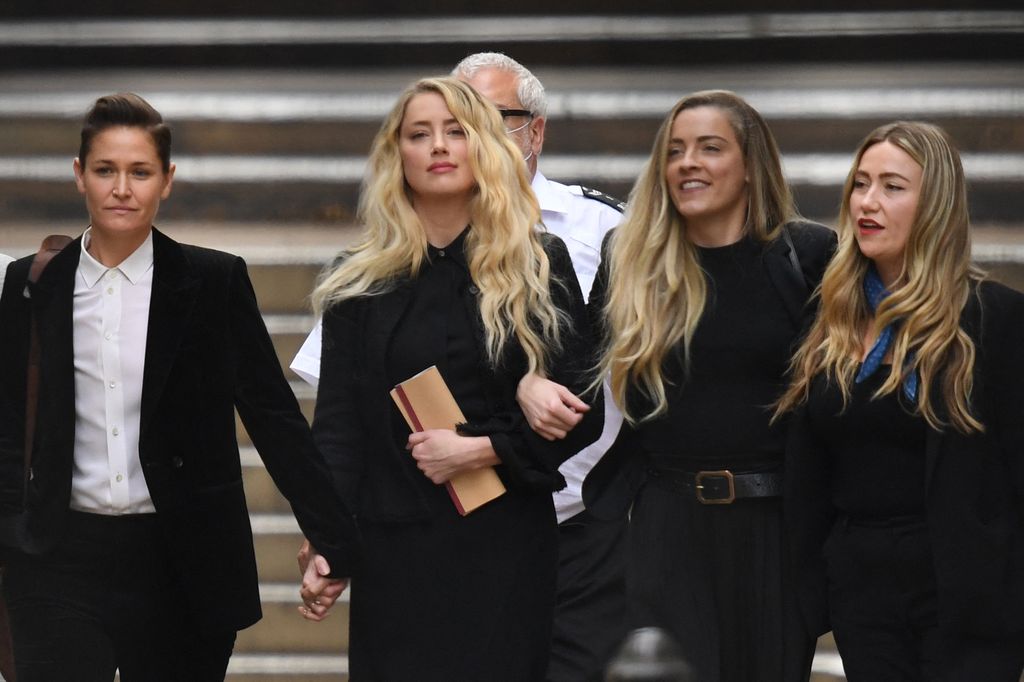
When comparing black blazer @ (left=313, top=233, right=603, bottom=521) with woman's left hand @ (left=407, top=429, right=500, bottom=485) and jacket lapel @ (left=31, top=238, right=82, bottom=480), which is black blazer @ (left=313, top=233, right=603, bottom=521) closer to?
woman's left hand @ (left=407, top=429, right=500, bottom=485)

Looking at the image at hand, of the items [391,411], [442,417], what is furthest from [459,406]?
[391,411]

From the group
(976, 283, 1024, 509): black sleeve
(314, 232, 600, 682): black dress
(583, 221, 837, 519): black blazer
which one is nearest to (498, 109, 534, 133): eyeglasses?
(583, 221, 837, 519): black blazer

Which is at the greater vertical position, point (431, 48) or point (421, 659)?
point (431, 48)

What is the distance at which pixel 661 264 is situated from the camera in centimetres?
438

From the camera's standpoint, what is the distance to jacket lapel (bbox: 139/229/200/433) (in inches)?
155

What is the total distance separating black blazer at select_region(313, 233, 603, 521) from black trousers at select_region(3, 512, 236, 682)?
1.54ft

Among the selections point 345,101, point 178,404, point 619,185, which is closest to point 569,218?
point 619,185

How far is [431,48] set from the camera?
593cm

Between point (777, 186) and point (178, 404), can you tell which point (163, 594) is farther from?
point (777, 186)

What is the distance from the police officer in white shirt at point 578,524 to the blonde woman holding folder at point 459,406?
32.9 inches

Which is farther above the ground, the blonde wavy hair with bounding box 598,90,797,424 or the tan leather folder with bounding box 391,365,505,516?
the blonde wavy hair with bounding box 598,90,797,424

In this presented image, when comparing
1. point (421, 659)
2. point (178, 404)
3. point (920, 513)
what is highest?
point (178, 404)

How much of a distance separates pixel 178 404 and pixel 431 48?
226 centimetres

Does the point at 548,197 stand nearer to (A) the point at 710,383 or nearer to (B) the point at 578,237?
(B) the point at 578,237
